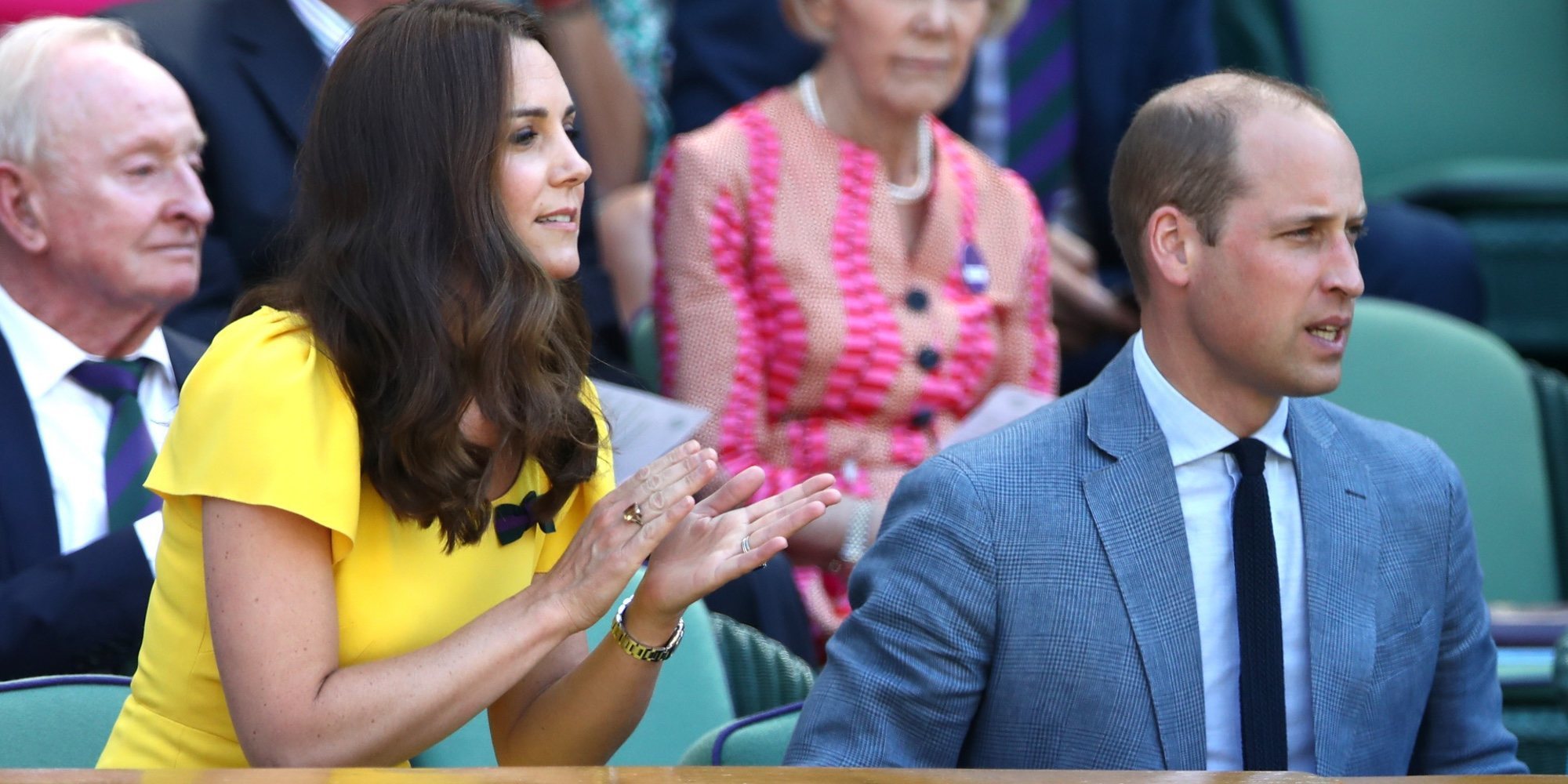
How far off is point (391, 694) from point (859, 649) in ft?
1.84

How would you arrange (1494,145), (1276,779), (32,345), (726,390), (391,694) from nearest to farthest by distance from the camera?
(1276,779), (391,694), (32,345), (726,390), (1494,145)

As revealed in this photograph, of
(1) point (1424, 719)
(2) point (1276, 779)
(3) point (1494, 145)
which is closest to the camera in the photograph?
(2) point (1276, 779)

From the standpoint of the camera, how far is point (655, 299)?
328cm

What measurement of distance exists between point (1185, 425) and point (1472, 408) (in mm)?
1459

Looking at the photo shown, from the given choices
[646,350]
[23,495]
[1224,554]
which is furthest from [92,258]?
[1224,554]

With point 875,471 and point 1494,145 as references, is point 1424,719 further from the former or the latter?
point 1494,145

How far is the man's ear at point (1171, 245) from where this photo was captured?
2287 mm

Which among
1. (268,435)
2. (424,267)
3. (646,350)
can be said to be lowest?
(646,350)

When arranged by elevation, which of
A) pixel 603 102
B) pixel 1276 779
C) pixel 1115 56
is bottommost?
pixel 603 102

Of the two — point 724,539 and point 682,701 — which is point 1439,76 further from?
point 724,539

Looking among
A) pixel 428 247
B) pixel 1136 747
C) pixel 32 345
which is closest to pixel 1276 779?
pixel 1136 747

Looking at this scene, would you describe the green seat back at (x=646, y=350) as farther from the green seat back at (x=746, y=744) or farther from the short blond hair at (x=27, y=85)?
the green seat back at (x=746, y=744)

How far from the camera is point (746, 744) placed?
7.08 ft

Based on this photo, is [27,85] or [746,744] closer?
[746,744]
